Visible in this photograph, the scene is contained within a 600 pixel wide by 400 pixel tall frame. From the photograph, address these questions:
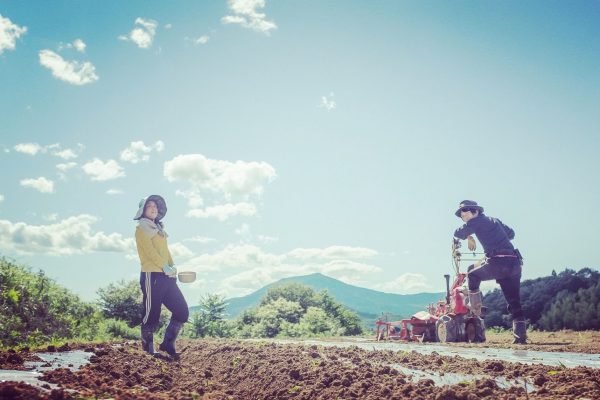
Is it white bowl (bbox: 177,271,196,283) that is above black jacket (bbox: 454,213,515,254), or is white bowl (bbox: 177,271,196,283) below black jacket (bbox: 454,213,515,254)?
Result: below

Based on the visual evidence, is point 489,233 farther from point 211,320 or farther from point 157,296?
point 211,320

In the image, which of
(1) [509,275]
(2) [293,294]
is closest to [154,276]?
(1) [509,275]

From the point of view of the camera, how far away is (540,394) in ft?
12.1

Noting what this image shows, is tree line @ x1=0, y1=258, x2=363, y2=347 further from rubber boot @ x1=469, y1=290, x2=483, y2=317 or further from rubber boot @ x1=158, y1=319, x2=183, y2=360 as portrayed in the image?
rubber boot @ x1=469, y1=290, x2=483, y2=317

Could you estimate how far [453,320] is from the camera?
1021 cm

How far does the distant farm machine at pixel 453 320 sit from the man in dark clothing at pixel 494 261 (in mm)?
427

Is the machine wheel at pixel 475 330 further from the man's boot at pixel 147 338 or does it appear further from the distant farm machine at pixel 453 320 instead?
the man's boot at pixel 147 338

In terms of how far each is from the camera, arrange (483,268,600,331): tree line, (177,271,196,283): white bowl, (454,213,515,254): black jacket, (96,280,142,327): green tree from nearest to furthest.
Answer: (177,271,196,283): white bowl → (454,213,515,254): black jacket → (483,268,600,331): tree line → (96,280,142,327): green tree

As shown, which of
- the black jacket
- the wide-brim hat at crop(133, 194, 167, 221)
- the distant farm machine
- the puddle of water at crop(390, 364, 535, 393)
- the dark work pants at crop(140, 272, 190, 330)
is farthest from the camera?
the distant farm machine

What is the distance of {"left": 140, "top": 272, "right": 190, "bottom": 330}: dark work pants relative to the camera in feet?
24.1

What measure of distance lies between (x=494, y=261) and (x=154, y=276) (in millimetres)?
6140

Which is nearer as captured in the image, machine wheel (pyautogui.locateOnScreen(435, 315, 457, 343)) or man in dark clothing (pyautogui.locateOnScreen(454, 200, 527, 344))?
man in dark clothing (pyautogui.locateOnScreen(454, 200, 527, 344))

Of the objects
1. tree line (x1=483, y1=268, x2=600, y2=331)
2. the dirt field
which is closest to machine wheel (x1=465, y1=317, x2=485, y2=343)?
the dirt field

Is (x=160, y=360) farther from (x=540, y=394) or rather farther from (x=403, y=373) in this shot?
(x=540, y=394)
